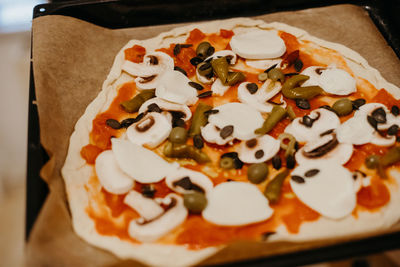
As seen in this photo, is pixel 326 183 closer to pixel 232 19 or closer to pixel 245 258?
pixel 245 258

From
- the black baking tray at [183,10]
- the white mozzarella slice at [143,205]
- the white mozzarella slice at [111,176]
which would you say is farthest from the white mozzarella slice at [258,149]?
the black baking tray at [183,10]

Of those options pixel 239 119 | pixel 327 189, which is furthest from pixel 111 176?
pixel 327 189

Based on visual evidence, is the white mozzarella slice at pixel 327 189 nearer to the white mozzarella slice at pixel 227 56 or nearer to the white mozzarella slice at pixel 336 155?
the white mozzarella slice at pixel 336 155

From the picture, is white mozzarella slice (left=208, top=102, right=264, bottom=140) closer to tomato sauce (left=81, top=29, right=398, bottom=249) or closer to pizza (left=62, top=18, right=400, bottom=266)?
pizza (left=62, top=18, right=400, bottom=266)

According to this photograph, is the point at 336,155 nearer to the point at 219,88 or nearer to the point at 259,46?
the point at 219,88

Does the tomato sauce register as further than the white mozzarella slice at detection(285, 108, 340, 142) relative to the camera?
No

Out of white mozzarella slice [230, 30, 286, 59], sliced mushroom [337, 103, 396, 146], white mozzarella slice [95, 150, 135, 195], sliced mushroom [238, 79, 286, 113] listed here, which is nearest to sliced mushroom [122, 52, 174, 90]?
white mozzarella slice [230, 30, 286, 59]
